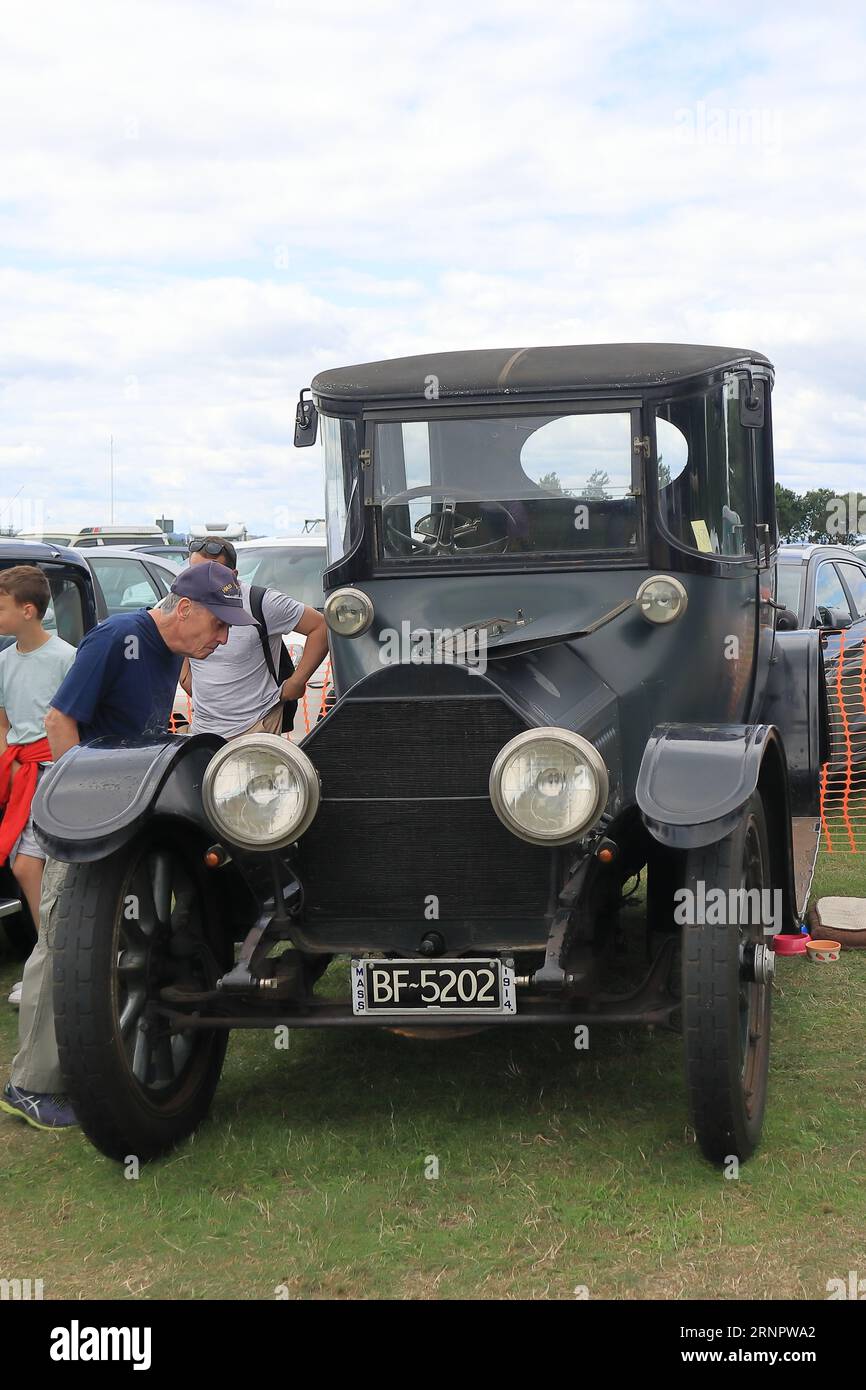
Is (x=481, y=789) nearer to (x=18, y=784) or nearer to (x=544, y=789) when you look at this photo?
(x=544, y=789)

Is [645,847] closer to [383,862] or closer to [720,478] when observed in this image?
[383,862]

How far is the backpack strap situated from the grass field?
1.83 meters

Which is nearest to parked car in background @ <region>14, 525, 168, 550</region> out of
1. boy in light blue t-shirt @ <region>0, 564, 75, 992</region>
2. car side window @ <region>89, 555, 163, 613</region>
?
car side window @ <region>89, 555, 163, 613</region>

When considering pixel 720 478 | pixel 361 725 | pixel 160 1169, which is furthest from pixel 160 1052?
pixel 720 478

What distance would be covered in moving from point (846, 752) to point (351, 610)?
5.12 meters

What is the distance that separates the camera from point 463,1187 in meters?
4.12

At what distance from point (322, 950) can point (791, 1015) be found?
2.19m

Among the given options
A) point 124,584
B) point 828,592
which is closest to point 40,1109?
point 828,592

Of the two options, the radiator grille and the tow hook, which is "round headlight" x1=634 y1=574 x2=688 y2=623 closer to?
the radiator grille

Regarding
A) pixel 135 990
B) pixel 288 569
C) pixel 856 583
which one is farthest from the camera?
pixel 856 583

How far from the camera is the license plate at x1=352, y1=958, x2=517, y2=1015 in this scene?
4.09 metres

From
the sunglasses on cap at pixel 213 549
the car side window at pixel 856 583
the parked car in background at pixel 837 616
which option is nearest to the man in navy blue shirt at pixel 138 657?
the sunglasses on cap at pixel 213 549

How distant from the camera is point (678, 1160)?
423 cm

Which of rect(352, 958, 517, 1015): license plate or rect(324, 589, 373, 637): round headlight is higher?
rect(324, 589, 373, 637): round headlight
